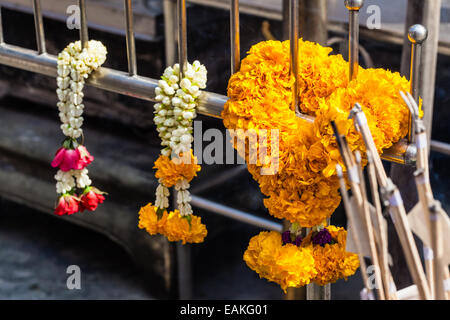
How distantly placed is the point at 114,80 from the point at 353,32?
580mm

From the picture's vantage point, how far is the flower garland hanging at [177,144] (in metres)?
1.52

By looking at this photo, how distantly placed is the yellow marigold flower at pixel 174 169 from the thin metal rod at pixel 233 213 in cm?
130

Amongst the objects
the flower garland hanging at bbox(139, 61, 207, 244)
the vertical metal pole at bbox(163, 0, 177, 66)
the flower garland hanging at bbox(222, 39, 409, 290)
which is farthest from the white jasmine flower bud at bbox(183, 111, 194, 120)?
the vertical metal pole at bbox(163, 0, 177, 66)

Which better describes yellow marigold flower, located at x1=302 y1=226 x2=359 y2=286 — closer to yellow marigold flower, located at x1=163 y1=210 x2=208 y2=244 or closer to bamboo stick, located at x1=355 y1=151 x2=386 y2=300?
yellow marigold flower, located at x1=163 y1=210 x2=208 y2=244

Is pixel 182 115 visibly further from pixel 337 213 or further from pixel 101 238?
pixel 101 238

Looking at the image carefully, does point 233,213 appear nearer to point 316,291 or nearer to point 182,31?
point 316,291

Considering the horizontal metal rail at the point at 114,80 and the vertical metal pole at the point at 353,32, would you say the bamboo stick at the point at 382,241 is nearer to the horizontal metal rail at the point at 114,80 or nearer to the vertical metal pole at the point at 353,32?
the vertical metal pole at the point at 353,32

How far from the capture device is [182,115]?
1518 millimetres

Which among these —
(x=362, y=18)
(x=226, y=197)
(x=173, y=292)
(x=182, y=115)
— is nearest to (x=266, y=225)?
(x=226, y=197)

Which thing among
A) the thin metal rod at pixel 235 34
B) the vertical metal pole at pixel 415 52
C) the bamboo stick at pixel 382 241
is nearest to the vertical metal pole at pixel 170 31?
the thin metal rod at pixel 235 34

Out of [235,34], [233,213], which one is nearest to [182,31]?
[235,34]

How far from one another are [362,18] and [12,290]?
1.87m

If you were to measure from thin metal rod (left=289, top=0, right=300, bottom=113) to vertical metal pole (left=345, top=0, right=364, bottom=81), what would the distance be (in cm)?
10

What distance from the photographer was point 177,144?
1.55m
